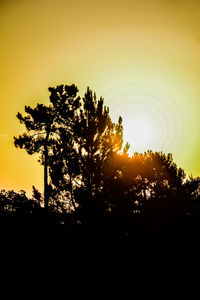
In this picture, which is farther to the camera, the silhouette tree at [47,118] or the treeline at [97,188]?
the silhouette tree at [47,118]

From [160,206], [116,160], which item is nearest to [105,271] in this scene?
[160,206]

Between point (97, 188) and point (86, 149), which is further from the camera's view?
point (86, 149)

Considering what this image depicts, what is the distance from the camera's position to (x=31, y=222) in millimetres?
5320

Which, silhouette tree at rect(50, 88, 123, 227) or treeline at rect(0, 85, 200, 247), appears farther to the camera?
silhouette tree at rect(50, 88, 123, 227)

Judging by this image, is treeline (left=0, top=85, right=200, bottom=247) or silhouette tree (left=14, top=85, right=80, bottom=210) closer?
treeline (left=0, top=85, right=200, bottom=247)

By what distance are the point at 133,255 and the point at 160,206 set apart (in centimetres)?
135

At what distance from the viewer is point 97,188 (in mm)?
7473

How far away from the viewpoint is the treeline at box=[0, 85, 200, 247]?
4.18m

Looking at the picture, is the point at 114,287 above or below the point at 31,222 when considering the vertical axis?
below

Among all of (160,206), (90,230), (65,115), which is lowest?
(90,230)

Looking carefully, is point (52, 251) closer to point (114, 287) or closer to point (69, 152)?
point (114, 287)

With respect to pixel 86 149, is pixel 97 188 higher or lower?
lower

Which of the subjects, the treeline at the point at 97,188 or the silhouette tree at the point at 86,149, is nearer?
the treeline at the point at 97,188

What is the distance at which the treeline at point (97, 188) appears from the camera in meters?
4.18
